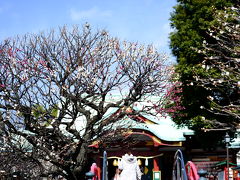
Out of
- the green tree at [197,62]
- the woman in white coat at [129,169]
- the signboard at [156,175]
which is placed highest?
the green tree at [197,62]

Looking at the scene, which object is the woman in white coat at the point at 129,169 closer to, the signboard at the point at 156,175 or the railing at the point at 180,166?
the railing at the point at 180,166

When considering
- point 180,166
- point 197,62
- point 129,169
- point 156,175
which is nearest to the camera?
point 180,166

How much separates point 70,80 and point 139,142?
22.9 ft

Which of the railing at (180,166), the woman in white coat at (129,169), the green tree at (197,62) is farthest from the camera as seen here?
the green tree at (197,62)

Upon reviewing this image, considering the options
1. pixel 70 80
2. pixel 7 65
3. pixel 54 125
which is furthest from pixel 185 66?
pixel 7 65

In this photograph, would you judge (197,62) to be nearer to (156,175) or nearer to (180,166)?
(156,175)

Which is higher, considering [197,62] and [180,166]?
[197,62]

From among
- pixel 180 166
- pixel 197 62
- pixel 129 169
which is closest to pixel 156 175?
pixel 197 62

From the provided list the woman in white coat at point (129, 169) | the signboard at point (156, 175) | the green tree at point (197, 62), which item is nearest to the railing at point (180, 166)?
the woman in white coat at point (129, 169)

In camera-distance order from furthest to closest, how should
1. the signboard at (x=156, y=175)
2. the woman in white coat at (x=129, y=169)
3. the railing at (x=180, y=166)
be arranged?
the signboard at (x=156, y=175), the woman in white coat at (x=129, y=169), the railing at (x=180, y=166)

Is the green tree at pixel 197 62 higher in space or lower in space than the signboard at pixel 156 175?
higher

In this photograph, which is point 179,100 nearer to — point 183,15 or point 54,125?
point 183,15

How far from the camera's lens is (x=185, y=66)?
63.7ft

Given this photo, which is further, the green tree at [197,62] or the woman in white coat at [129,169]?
the green tree at [197,62]
